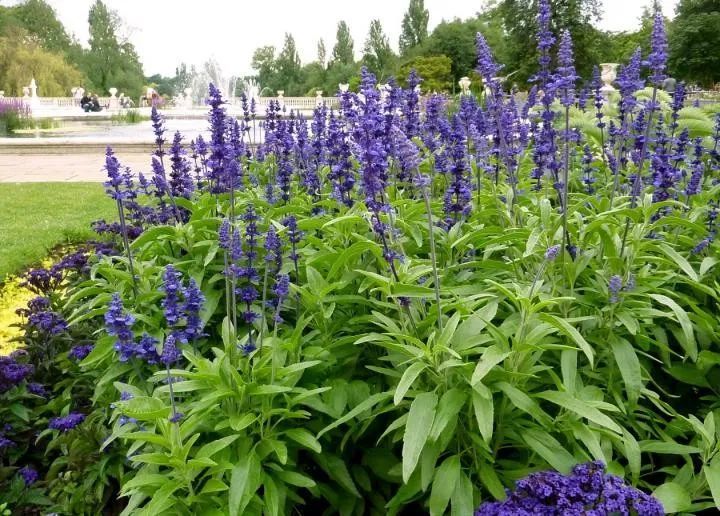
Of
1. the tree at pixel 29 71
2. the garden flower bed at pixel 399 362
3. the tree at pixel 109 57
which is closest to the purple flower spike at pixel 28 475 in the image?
the garden flower bed at pixel 399 362

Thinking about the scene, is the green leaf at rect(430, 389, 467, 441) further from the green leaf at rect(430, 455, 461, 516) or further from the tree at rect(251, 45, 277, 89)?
the tree at rect(251, 45, 277, 89)

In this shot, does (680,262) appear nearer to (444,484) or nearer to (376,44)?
(444,484)

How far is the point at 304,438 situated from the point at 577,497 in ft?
3.29

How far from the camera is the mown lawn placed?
23.9ft

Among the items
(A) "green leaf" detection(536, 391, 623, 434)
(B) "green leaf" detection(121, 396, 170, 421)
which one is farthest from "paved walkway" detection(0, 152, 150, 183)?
(A) "green leaf" detection(536, 391, 623, 434)

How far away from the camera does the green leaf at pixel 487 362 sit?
2.09 metres

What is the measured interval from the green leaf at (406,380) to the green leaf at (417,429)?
0.32 ft

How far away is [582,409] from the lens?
2.22 metres

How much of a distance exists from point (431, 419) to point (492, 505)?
347mm

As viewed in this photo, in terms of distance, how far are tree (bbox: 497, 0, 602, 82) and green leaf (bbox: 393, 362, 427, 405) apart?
31301 millimetres

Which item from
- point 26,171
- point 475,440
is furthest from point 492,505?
point 26,171

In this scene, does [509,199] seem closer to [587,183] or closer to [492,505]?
[587,183]

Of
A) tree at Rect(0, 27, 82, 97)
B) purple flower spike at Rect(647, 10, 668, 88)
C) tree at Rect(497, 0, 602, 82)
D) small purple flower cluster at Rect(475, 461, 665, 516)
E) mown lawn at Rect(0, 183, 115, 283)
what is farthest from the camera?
tree at Rect(0, 27, 82, 97)

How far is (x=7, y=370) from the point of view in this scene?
11.7ft
